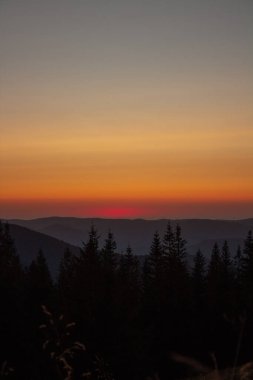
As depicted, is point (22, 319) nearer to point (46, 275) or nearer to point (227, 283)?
point (46, 275)

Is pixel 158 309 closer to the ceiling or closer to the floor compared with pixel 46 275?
closer to the floor

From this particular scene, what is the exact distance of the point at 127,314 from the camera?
26.1m

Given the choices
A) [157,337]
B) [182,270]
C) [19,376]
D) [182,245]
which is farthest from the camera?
[182,245]

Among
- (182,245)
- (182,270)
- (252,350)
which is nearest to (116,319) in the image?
(252,350)

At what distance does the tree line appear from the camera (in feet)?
81.1

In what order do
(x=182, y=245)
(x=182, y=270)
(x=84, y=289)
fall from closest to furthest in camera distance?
(x=84, y=289)
(x=182, y=270)
(x=182, y=245)

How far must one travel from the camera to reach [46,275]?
103ft

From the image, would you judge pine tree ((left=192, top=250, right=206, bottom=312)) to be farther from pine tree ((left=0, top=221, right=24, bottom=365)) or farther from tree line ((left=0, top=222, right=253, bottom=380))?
pine tree ((left=0, top=221, right=24, bottom=365))

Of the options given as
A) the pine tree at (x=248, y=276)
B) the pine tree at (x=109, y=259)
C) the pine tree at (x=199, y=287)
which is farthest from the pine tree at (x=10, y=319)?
the pine tree at (x=248, y=276)

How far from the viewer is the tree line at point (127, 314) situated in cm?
2472

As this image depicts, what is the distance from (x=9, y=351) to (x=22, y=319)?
2.35m

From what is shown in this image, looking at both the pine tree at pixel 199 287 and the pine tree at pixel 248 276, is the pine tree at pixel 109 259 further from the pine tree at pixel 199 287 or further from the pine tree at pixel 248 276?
the pine tree at pixel 248 276

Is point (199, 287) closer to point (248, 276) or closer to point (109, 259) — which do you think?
point (248, 276)

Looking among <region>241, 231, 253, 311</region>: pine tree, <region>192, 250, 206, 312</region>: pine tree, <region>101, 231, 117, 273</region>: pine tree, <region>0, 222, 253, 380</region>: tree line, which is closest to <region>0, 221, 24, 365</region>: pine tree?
<region>0, 222, 253, 380</region>: tree line
